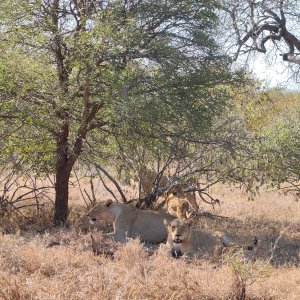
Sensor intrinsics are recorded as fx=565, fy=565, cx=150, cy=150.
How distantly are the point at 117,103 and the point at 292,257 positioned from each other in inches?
139

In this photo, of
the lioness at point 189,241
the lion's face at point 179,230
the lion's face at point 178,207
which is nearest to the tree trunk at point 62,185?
the lion's face at point 178,207

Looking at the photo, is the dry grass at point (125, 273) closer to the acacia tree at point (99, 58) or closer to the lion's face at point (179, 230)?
the lion's face at point (179, 230)

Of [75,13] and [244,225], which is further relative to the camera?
[244,225]

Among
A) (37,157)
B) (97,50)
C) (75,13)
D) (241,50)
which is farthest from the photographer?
(241,50)

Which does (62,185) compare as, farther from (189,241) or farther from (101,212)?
(189,241)

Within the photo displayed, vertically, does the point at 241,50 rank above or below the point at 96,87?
above

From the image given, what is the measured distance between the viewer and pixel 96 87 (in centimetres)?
887

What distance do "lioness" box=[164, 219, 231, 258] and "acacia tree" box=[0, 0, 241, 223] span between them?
1.68m

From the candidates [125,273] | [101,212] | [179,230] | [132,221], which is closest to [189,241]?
[179,230]

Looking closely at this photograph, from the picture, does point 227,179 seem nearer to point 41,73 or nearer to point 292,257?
point 292,257

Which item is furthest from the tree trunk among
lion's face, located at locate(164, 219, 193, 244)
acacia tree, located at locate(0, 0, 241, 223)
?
lion's face, located at locate(164, 219, 193, 244)

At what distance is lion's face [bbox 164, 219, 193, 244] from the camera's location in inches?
317

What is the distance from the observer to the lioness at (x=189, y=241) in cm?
807

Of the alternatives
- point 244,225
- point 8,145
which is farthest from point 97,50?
point 244,225
